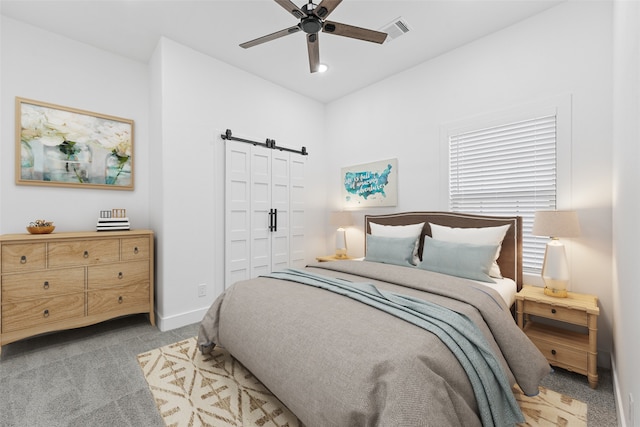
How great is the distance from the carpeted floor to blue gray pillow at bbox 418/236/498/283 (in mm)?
847

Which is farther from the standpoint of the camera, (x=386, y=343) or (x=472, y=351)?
(x=472, y=351)

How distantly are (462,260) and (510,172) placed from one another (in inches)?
41.5

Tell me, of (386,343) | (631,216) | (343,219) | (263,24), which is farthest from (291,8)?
(343,219)

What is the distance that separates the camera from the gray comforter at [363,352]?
1.06m

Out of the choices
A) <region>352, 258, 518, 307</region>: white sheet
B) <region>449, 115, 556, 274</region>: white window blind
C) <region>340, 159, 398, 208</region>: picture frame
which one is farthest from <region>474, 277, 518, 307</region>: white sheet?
<region>340, 159, 398, 208</region>: picture frame

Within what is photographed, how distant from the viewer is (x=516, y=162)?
261 centimetres

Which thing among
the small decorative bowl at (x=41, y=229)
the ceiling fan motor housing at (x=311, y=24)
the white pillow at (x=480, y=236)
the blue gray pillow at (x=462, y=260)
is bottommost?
the blue gray pillow at (x=462, y=260)

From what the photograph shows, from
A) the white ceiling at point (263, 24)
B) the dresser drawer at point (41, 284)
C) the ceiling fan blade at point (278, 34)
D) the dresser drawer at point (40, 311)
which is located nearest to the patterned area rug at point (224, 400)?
the dresser drawer at point (40, 311)

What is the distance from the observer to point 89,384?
1916 millimetres

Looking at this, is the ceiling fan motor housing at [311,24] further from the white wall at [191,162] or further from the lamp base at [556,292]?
the lamp base at [556,292]

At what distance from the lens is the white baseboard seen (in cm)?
283

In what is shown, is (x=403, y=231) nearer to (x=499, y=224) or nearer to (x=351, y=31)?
(x=499, y=224)

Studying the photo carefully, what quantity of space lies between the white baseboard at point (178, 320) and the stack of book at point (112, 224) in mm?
1014

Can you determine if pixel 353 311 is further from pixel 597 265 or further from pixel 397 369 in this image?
pixel 597 265
